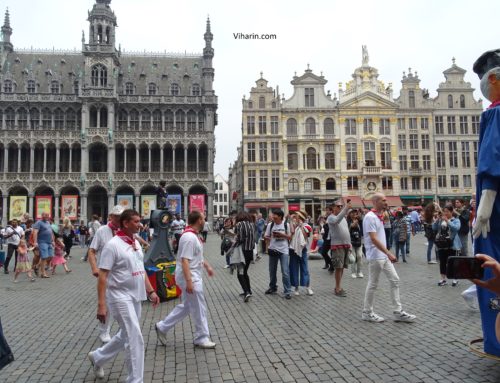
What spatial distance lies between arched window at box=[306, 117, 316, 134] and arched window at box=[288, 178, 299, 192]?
19.0 ft

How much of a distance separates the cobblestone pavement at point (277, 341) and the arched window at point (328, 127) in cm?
3736

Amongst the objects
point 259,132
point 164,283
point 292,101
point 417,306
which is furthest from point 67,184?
point 417,306

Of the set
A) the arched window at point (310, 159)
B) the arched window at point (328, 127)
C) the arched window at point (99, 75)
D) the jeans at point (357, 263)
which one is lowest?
the jeans at point (357, 263)

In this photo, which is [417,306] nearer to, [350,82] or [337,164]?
[337,164]

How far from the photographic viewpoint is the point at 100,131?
43.3m

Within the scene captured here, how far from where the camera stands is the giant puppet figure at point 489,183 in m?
3.97

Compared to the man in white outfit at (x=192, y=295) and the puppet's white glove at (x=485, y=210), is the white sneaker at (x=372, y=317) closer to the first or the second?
the man in white outfit at (x=192, y=295)

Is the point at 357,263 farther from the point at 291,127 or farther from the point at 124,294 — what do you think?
the point at 291,127

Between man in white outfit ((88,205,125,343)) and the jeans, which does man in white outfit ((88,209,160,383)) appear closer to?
man in white outfit ((88,205,125,343))

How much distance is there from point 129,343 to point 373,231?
170 inches

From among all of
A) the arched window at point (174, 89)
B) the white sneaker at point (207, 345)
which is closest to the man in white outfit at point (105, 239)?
the white sneaker at point (207, 345)

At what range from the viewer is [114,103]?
44156 mm

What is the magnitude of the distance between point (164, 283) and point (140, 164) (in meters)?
39.0

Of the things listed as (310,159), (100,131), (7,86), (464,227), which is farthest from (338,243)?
(7,86)
